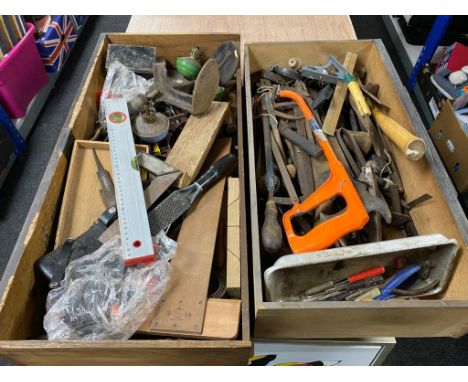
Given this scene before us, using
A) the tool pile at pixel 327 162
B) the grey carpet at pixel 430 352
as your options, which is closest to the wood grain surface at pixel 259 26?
the tool pile at pixel 327 162

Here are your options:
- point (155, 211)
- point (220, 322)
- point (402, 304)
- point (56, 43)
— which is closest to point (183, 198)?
point (155, 211)

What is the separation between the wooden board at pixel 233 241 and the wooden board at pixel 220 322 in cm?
5

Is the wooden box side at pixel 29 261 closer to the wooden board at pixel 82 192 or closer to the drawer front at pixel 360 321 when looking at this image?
the wooden board at pixel 82 192

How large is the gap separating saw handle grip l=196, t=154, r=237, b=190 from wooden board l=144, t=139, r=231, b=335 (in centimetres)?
2

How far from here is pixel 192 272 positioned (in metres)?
0.77

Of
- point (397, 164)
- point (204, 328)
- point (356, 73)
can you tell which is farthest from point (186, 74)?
point (204, 328)

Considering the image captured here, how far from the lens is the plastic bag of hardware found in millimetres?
691

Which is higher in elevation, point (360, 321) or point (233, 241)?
point (233, 241)

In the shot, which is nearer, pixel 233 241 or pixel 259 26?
pixel 233 241

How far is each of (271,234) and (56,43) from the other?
62.9 inches

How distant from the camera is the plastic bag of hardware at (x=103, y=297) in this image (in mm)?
691

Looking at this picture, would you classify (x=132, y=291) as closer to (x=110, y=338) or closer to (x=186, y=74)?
(x=110, y=338)

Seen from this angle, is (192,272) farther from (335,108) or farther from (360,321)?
(335,108)

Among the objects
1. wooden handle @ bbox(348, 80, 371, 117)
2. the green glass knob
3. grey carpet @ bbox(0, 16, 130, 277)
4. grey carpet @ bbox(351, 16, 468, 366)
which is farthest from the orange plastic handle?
grey carpet @ bbox(0, 16, 130, 277)
